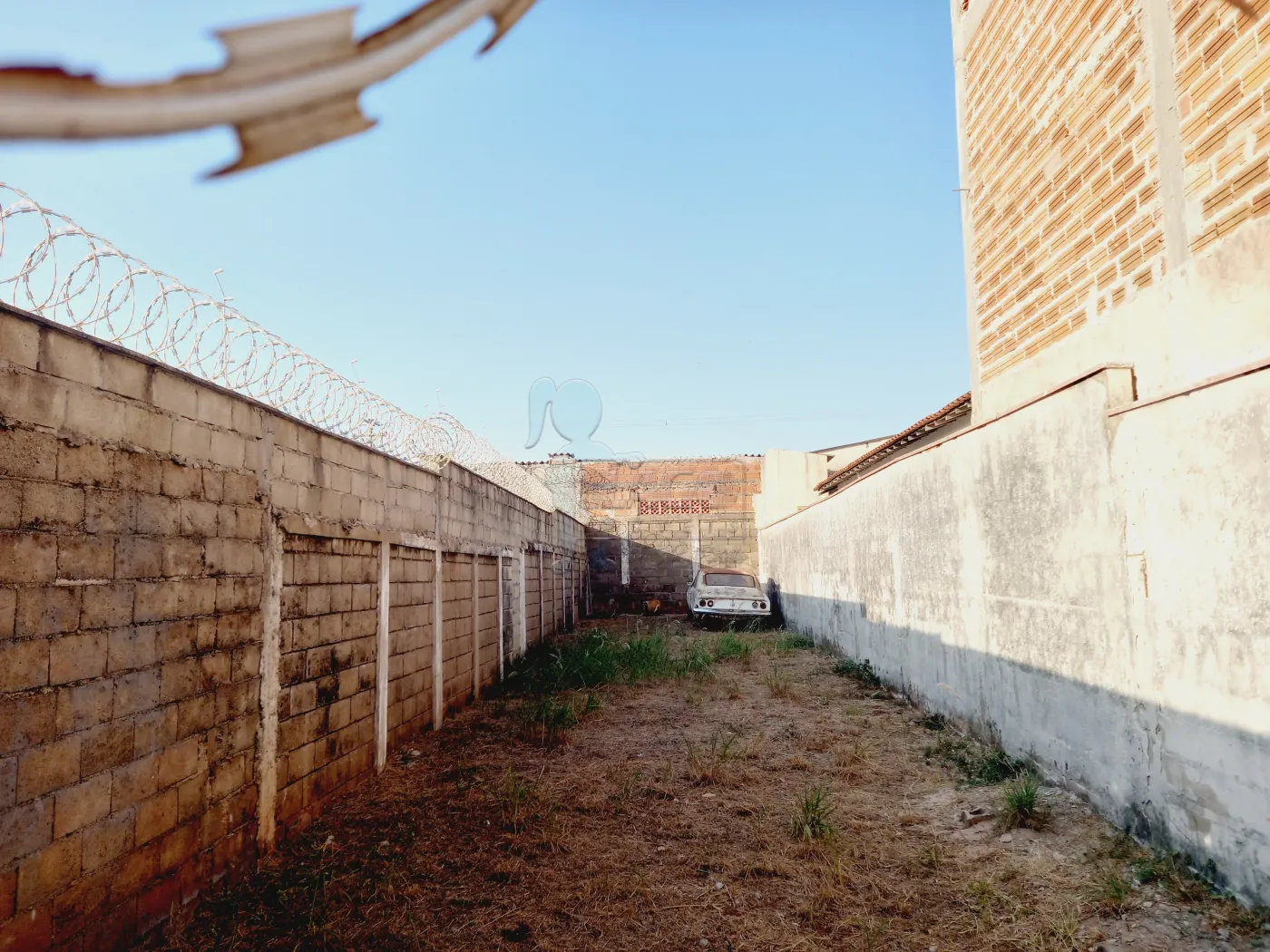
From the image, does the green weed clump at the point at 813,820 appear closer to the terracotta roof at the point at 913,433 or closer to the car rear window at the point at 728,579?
the terracotta roof at the point at 913,433

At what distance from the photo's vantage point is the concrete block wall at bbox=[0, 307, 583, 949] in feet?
8.31

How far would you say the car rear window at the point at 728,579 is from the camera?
1655 centimetres

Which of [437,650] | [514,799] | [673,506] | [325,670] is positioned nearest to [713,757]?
[514,799]

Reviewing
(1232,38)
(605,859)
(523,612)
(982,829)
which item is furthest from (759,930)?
(523,612)

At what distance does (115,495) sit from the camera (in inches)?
117

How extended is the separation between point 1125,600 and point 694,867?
2501 mm

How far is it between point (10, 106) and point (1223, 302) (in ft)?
13.1

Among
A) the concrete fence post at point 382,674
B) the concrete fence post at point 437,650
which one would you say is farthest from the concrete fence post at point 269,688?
the concrete fence post at point 437,650

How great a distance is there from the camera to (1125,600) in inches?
151

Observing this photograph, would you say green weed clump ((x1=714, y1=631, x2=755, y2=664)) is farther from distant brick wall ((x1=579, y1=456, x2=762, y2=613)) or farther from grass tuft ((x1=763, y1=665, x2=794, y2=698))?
distant brick wall ((x1=579, y1=456, x2=762, y2=613))

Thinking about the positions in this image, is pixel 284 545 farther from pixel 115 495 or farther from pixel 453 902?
pixel 453 902

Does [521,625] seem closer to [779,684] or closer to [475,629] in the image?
[475,629]

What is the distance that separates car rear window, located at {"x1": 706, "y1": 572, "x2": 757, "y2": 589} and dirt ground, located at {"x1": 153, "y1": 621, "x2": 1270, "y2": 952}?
10409 mm

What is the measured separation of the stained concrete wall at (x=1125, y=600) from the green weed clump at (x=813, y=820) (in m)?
1.39
